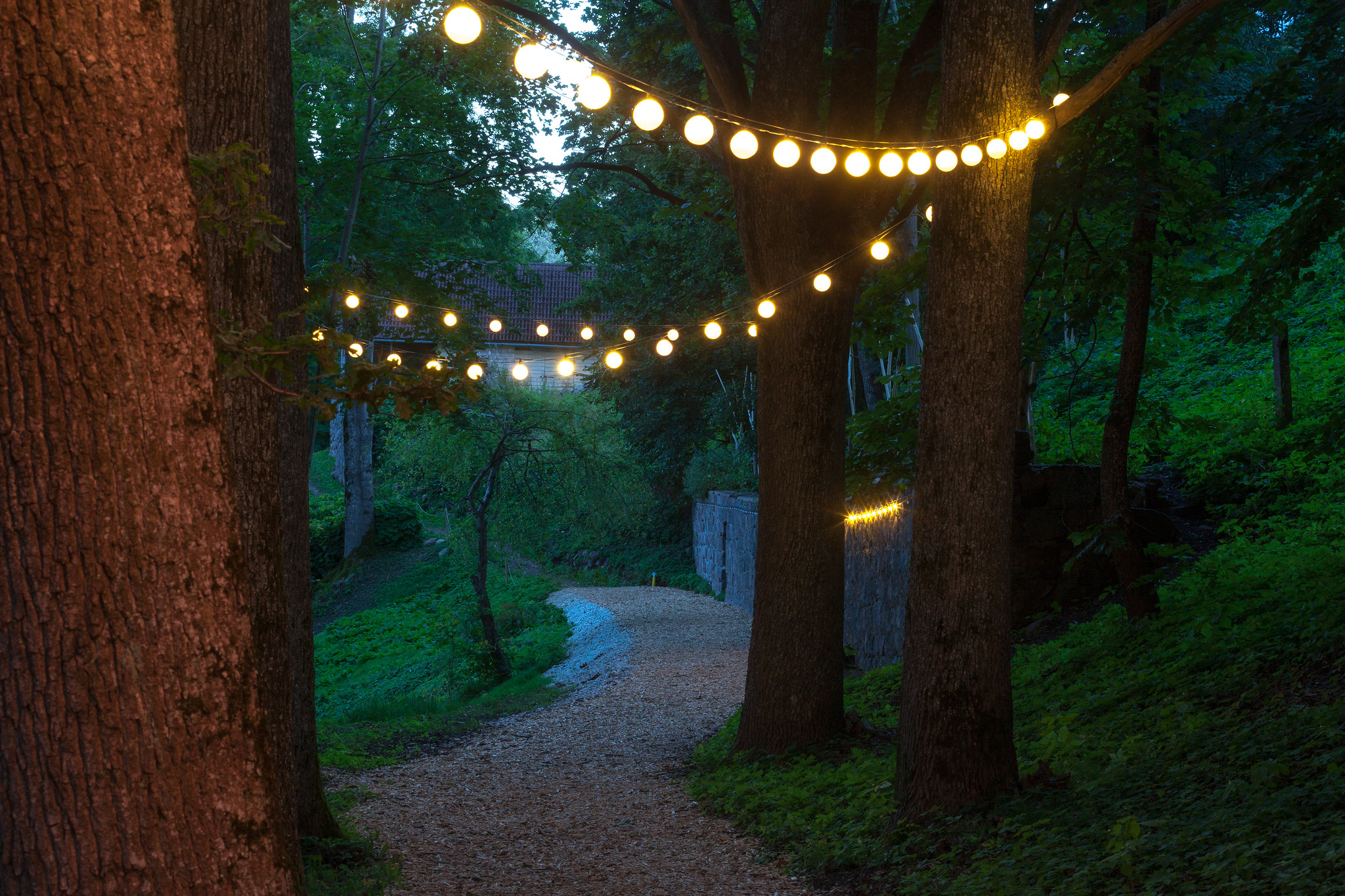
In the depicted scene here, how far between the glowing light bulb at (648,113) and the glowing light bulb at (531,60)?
54 centimetres

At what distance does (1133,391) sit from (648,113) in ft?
14.6

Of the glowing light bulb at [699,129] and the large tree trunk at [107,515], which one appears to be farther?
the glowing light bulb at [699,129]

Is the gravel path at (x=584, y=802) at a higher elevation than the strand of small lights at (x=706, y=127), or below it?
below

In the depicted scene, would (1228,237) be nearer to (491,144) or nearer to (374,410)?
(374,410)

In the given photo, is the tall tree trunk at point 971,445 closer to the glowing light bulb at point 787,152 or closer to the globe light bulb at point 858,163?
Answer: the globe light bulb at point 858,163

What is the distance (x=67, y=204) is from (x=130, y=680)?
38.0 inches

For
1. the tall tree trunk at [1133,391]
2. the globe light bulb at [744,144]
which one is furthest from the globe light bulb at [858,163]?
the tall tree trunk at [1133,391]

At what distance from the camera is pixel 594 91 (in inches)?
187

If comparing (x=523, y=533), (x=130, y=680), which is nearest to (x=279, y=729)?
(x=130, y=680)

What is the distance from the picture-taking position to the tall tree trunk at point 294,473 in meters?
5.47

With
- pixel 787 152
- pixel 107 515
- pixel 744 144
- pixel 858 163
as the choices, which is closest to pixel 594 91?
pixel 744 144

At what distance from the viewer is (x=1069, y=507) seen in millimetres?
9602

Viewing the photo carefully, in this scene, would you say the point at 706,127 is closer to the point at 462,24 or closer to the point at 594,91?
the point at 594,91

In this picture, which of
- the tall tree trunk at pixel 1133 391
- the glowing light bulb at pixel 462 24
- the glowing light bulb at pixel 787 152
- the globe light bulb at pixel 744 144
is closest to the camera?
the glowing light bulb at pixel 462 24
